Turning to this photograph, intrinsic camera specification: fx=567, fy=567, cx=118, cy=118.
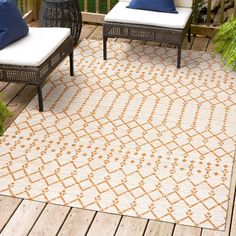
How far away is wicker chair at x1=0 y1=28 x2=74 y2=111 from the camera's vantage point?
4514 mm

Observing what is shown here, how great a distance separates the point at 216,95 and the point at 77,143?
139 cm

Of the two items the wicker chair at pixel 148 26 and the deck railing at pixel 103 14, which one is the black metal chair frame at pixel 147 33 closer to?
the wicker chair at pixel 148 26

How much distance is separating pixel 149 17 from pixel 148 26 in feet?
0.32

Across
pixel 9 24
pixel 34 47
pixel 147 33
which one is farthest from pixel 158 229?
pixel 147 33

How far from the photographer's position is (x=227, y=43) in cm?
541

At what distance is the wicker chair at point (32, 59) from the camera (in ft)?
14.8

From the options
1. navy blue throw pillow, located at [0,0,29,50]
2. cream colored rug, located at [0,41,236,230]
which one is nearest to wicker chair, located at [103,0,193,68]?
cream colored rug, located at [0,41,236,230]

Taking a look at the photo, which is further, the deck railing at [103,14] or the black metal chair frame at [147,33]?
the deck railing at [103,14]

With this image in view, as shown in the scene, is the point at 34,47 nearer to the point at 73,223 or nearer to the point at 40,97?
the point at 40,97

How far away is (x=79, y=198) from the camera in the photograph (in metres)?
3.68

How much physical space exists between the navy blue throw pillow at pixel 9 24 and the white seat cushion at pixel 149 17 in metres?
0.93

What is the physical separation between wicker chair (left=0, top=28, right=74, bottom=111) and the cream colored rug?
28cm

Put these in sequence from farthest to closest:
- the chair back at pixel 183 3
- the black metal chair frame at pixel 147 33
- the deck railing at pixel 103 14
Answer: the deck railing at pixel 103 14 → the chair back at pixel 183 3 → the black metal chair frame at pixel 147 33

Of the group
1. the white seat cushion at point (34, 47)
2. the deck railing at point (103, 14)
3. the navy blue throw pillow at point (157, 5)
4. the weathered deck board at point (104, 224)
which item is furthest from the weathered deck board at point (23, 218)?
the deck railing at point (103, 14)
